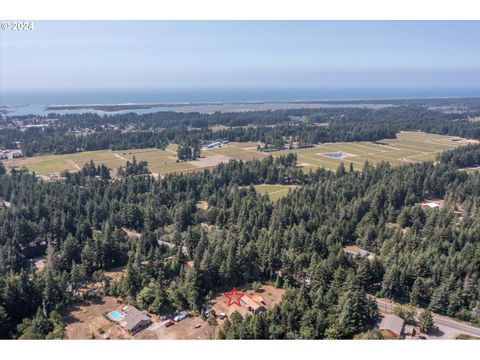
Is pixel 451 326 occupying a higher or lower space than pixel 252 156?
lower

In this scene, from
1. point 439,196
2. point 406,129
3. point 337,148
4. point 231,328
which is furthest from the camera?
point 406,129

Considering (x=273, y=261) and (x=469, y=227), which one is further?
(x=469, y=227)

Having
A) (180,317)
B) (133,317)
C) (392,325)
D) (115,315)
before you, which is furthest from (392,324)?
(115,315)

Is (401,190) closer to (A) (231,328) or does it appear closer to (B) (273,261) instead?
(B) (273,261)

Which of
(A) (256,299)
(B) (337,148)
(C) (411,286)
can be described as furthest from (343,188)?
(B) (337,148)

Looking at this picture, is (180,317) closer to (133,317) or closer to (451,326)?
(133,317)

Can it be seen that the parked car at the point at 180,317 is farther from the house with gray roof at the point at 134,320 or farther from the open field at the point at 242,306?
the open field at the point at 242,306
